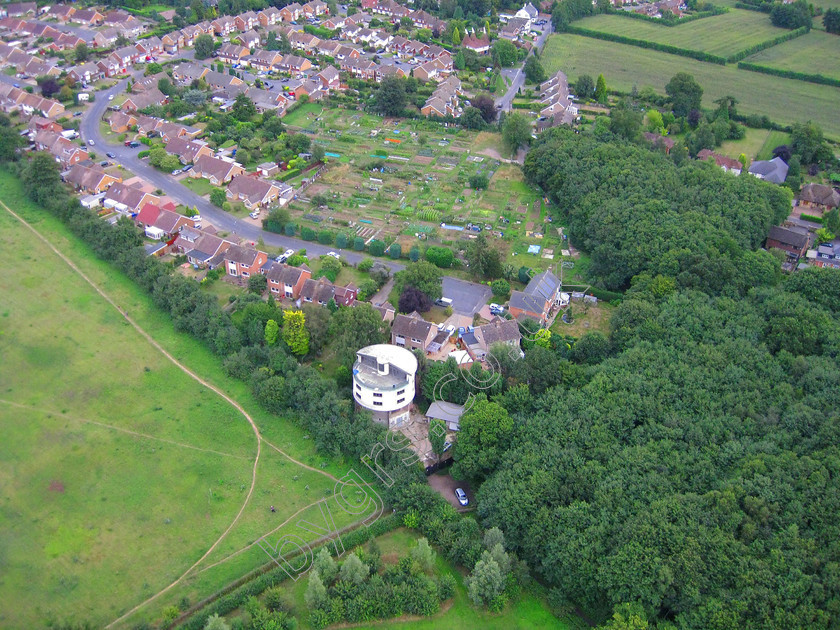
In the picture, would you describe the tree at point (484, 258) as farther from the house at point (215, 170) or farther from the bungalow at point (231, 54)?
the bungalow at point (231, 54)

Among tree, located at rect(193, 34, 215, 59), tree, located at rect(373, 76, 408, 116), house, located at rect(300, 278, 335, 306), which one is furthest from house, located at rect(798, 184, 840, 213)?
tree, located at rect(193, 34, 215, 59)

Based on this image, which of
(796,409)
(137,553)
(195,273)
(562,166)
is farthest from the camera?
(562,166)

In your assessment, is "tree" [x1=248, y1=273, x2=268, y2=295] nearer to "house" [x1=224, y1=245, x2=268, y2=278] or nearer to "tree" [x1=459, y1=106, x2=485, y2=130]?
"house" [x1=224, y1=245, x2=268, y2=278]

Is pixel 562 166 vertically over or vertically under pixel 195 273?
over

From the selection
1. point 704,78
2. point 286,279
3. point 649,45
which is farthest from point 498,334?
point 649,45

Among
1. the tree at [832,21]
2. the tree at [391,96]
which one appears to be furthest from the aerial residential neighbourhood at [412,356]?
the tree at [832,21]

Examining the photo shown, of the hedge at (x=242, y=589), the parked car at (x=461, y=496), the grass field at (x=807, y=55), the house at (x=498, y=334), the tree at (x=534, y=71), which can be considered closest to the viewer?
the hedge at (x=242, y=589)

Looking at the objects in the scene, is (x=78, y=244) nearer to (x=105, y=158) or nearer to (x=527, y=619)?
(x=105, y=158)

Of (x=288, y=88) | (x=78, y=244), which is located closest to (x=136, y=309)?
(x=78, y=244)
